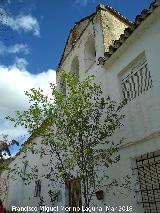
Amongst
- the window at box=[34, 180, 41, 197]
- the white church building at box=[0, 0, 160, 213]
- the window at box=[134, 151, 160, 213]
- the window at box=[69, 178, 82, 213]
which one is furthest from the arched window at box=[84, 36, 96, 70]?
the window at box=[34, 180, 41, 197]

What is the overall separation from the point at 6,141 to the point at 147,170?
42.9 ft

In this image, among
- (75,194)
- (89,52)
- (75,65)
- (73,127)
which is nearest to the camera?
(73,127)

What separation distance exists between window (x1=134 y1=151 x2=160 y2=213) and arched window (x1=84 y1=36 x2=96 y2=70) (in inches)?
202

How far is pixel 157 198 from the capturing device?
23.3ft

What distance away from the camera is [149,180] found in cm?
728

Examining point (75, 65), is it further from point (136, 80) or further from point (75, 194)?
point (75, 194)

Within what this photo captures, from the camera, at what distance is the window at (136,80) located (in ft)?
25.1

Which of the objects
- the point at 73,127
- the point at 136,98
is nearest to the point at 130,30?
the point at 136,98

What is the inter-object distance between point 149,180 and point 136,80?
289 centimetres

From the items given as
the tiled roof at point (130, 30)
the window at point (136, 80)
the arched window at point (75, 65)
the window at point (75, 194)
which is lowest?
the window at point (75, 194)

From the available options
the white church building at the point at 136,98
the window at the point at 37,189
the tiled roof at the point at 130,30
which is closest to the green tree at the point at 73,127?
the white church building at the point at 136,98

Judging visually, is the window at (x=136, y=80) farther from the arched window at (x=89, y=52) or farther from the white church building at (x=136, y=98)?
the arched window at (x=89, y=52)

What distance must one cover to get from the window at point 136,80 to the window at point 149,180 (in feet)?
6.09

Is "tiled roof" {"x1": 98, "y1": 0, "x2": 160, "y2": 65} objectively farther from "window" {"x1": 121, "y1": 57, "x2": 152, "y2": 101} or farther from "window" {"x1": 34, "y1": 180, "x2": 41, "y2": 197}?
"window" {"x1": 34, "y1": 180, "x2": 41, "y2": 197}
